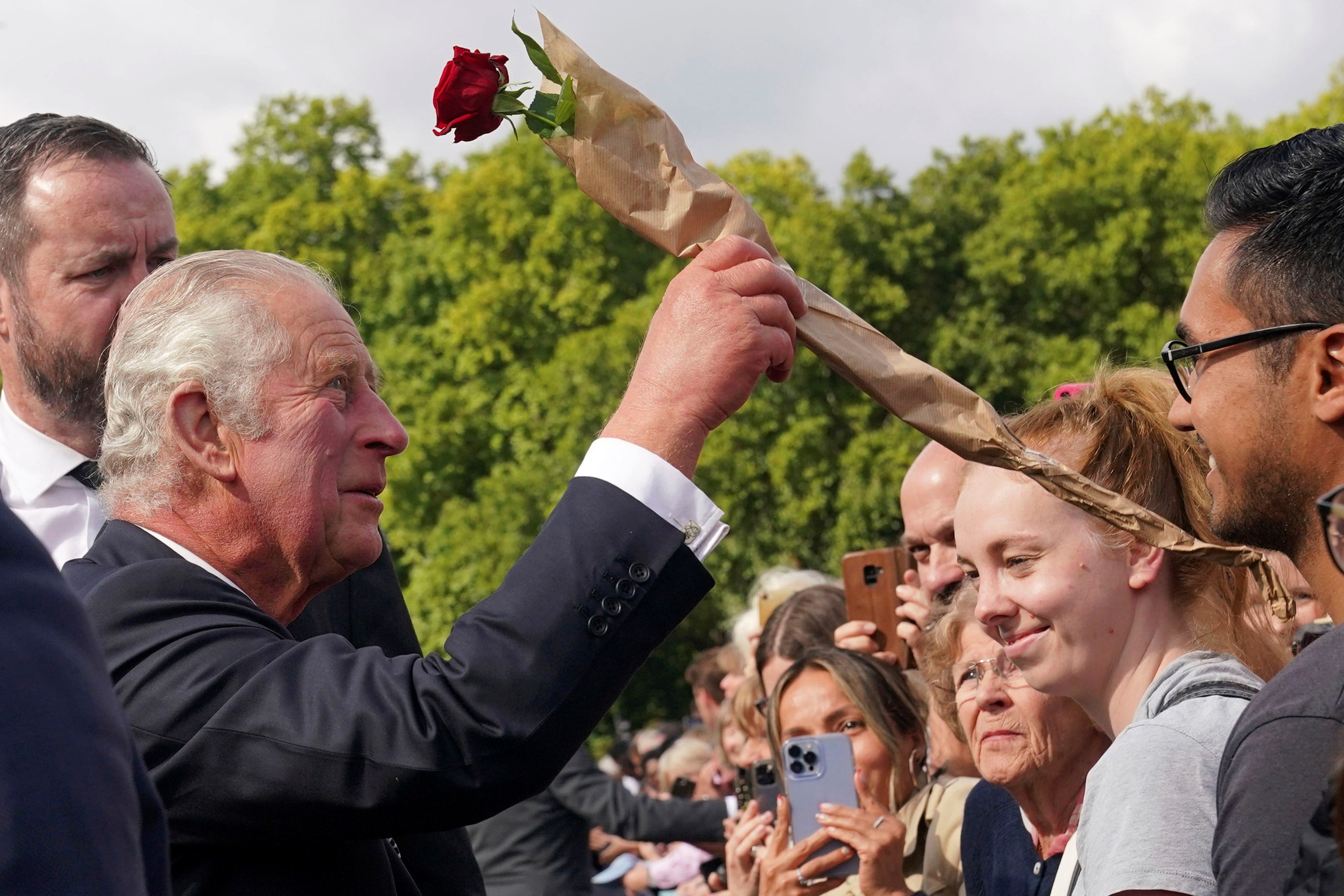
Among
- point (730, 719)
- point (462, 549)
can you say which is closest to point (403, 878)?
point (730, 719)

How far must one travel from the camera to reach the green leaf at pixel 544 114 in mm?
2430

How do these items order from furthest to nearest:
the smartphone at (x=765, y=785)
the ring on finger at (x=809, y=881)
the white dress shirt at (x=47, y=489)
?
the smartphone at (x=765, y=785), the ring on finger at (x=809, y=881), the white dress shirt at (x=47, y=489)

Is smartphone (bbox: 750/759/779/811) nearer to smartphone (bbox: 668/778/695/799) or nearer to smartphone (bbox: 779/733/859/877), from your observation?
smartphone (bbox: 779/733/859/877)

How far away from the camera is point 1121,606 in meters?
2.94

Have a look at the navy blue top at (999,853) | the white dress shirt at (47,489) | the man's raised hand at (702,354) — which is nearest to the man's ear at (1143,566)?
the navy blue top at (999,853)

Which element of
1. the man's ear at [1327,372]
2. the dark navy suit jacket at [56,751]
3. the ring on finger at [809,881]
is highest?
the man's ear at [1327,372]

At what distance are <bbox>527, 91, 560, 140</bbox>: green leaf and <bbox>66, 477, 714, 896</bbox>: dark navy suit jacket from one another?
0.64m

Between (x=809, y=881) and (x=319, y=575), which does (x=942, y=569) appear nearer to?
(x=809, y=881)

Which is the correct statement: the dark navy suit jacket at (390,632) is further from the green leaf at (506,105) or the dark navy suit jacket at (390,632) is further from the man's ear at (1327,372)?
the man's ear at (1327,372)

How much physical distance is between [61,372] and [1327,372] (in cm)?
288

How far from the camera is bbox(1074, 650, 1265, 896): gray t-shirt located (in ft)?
7.54

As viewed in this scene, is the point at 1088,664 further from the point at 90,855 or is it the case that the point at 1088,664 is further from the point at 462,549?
the point at 462,549

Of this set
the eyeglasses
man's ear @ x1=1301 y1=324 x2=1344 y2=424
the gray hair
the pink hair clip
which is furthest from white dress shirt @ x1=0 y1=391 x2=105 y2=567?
man's ear @ x1=1301 y1=324 x2=1344 y2=424

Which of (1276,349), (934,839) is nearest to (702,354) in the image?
(1276,349)
